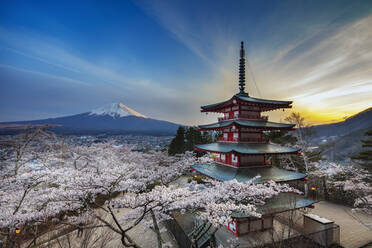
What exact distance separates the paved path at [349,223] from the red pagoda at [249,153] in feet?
10.5

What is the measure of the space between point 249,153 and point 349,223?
29.7 feet

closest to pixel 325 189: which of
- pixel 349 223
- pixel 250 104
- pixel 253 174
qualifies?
pixel 349 223

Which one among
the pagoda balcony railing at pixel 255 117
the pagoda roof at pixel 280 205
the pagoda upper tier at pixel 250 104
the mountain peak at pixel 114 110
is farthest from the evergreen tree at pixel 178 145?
the mountain peak at pixel 114 110

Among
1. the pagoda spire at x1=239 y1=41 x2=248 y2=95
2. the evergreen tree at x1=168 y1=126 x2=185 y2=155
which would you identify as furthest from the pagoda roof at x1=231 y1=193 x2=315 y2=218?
the evergreen tree at x1=168 y1=126 x2=185 y2=155

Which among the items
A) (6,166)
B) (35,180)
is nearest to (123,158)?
(6,166)

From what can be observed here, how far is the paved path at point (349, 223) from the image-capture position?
8.07m

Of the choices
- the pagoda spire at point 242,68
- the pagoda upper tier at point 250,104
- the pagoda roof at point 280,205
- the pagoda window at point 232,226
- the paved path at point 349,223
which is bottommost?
the paved path at point 349,223

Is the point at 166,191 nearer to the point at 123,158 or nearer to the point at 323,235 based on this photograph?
the point at 323,235

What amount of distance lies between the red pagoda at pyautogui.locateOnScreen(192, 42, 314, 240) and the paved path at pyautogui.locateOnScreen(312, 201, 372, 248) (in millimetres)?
3190

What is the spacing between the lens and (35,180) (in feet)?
25.8

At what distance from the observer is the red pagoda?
8039 millimetres

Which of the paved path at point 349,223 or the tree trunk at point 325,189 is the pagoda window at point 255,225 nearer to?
the paved path at point 349,223

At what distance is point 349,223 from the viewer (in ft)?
31.9

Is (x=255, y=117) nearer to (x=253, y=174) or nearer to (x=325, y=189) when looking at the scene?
(x=253, y=174)
